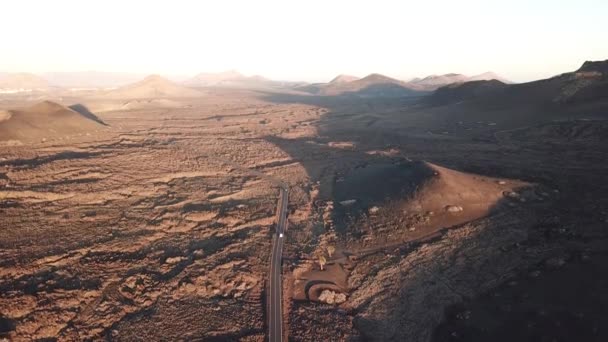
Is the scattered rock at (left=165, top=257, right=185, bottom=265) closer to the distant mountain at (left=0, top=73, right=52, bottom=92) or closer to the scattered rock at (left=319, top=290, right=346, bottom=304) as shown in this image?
the scattered rock at (left=319, top=290, right=346, bottom=304)

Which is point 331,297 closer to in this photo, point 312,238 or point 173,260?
point 312,238

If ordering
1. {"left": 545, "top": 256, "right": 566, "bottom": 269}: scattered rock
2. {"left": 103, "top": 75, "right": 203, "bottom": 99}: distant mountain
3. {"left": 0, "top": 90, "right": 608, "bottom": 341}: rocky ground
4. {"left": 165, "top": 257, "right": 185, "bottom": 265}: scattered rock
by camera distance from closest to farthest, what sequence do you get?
{"left": 0, "top": 90, "right": 608, "bottom": 341}: rocky ground < {"left": 545, "top": 256, "right": 566, "bottom": 269}: scattered rock < {"left": 165, "top": 257, "right": 185, "bottom": 265}: scattered rock < {"left": 103, "top": 75, "right": 203, "bottom": 99}: distant mountain

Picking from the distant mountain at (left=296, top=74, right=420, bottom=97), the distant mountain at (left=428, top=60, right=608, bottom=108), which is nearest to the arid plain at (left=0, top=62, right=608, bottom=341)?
the distant mountain at (left=428, top=60, right=608, bottom=108)

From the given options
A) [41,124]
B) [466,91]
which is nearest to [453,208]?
[41,124]

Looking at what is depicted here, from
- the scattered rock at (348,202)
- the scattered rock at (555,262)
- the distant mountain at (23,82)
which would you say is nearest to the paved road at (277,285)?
the scattered rock at (348,202)

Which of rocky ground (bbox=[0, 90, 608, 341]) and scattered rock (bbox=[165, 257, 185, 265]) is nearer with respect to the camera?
rocky ground (bbox=[0, 90, 608, 341])

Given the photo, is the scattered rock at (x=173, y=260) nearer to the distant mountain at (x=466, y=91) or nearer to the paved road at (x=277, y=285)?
the paved road at (x=277, y=285)

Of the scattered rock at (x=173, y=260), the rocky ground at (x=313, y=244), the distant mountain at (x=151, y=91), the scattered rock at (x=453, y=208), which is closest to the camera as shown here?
the rocky ground at (x=313, y=244)
